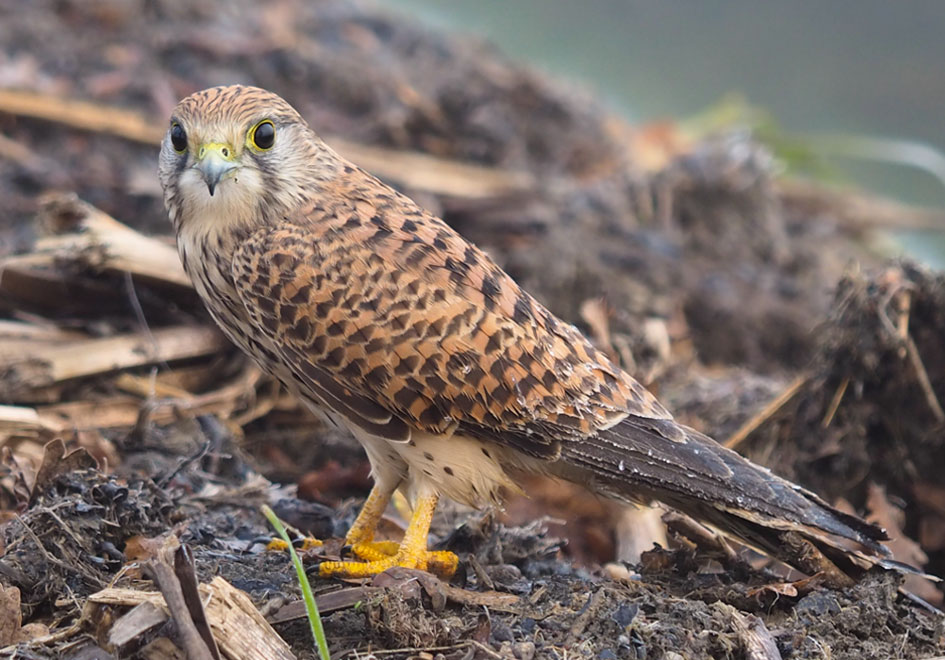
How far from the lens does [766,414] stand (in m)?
4.22

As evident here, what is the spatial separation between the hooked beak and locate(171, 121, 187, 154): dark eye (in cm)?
9

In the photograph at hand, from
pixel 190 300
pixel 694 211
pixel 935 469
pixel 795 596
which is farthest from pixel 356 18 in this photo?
pixel 795 596

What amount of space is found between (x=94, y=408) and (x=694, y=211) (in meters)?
4.17

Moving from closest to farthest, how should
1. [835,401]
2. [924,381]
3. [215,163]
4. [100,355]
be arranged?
[215,163]
[924,381]
[835,401]
[100,355]

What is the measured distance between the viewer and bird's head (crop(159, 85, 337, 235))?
10.5 feet

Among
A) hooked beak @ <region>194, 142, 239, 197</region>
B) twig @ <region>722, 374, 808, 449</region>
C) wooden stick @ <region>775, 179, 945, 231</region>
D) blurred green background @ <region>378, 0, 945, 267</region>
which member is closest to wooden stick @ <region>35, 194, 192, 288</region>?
hooked beak @ <region>194, 142, 239, 197</region>

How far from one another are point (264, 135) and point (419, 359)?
909 mm

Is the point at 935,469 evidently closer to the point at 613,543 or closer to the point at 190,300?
the point at 613,543

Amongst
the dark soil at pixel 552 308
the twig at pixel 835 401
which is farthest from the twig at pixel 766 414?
the twig at pixel 835 401

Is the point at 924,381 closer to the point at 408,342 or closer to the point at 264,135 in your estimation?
the point at 408,342

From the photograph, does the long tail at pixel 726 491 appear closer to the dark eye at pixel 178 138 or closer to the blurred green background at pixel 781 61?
the dark eye at pixel 178 138

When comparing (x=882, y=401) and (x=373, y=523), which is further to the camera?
(x=882, y=401)

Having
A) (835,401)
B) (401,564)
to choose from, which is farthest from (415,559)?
(835,401)

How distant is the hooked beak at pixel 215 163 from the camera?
3.13m
